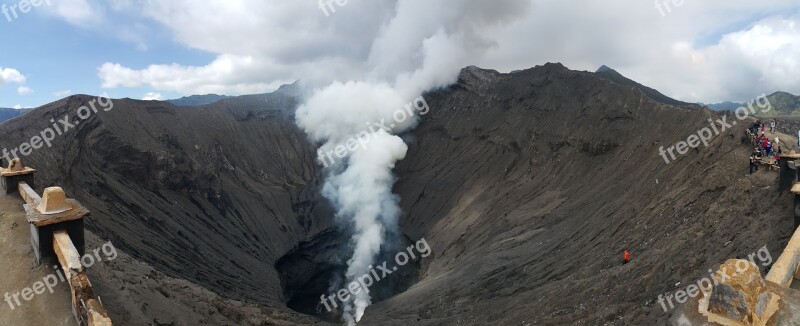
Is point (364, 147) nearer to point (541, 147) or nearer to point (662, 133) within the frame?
point (541, 147)

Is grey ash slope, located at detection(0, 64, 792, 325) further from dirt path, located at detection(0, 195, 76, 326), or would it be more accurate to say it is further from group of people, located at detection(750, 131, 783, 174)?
dirt path, located at detection(0, 195, 76, 326)

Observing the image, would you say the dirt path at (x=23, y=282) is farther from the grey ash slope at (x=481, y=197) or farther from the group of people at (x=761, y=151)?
the group of people at (x=761, y=151)

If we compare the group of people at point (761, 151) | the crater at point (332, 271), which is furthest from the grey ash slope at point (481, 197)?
the crater at point (332, 271)

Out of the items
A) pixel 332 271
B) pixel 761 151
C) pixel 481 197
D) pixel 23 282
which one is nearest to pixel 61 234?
pixel 23 282

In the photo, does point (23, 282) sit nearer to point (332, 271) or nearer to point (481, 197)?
point (481, 197)

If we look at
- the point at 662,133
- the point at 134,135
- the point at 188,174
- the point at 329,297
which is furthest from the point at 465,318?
the point at 134,135

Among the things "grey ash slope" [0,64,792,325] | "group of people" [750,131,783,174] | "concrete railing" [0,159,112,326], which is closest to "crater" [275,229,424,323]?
"grey ash slope" [0,64,792,325]

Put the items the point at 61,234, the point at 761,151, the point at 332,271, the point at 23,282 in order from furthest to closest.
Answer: the point at 332,271, the point at 761,151, the point at 61,234, the point at 23,282
